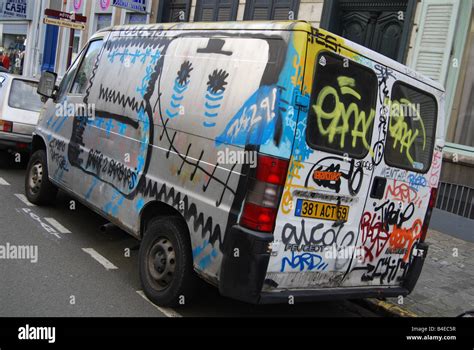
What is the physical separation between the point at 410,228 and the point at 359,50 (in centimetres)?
165

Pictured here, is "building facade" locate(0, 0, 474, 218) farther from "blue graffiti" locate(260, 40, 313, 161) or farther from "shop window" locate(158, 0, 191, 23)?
"blue graffiti" locate(260, 40, 313, 161)

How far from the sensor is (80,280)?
15.4 ft

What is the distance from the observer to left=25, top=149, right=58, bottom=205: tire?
6.62 metres

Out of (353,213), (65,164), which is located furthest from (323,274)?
(65,164)

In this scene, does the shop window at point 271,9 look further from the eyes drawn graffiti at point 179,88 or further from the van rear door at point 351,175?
the van rear door at point 351,175

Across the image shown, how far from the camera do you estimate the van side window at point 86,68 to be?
587 centimetres

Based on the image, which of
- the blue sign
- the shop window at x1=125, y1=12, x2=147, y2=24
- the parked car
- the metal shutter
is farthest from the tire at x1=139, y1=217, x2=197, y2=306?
the shop window at x1=125, y1=12, x2=147, y2=24

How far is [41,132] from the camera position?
6.70 metres

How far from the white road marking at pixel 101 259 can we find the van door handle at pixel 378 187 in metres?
2.67

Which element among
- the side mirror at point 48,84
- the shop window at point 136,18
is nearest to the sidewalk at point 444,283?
the side mirror at point 48,84

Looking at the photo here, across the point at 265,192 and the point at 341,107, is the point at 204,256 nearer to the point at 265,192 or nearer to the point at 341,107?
the point at 265,192

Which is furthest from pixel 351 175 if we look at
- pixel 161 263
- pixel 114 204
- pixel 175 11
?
pixel 175 11
